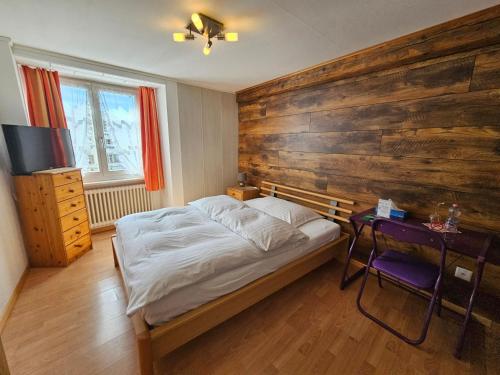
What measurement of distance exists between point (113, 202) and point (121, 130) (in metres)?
1.15

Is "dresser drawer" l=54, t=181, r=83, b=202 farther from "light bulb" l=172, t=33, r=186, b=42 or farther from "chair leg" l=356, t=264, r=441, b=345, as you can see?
A: "chair leg" l=356, t=264, r=441, b=345

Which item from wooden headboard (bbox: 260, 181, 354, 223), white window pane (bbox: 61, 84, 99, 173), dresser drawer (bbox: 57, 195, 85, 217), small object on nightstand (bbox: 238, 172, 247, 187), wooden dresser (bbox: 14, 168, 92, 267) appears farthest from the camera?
small object on nightstand (bbox: 238, 172, 247, 187)

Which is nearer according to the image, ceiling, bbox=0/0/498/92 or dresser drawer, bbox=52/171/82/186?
ceiling, bbox=0/0/498/92

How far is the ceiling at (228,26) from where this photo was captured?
142 cm

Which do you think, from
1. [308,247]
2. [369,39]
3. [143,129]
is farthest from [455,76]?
[143,129]

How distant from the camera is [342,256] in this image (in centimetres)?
249

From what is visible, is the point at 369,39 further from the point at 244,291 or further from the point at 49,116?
the point at 49,116

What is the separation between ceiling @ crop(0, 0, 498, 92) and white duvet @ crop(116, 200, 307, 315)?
1701 millimetres

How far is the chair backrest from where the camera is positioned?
1.34 metres

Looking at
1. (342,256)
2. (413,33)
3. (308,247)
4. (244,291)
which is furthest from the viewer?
(342,256)

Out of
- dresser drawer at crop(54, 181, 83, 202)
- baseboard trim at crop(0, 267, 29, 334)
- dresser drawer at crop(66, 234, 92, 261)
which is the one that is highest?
dresser drawer at crop(54, 181, 83, 202)

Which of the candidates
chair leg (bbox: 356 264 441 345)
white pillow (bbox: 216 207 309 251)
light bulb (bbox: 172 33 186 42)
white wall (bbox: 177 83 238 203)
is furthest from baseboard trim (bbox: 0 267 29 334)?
chair leg (bbox: 356 264 441 345)

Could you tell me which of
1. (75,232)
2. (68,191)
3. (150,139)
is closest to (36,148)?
(68,191)

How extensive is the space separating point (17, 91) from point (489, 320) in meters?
4.77
